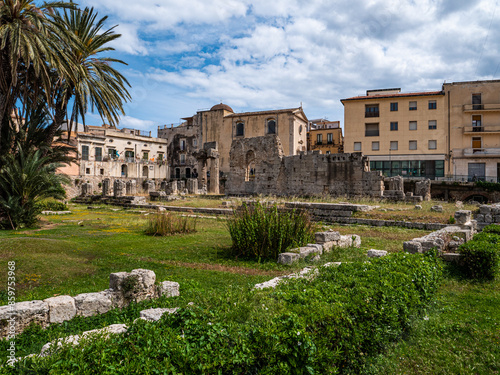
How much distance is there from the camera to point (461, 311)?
502cm

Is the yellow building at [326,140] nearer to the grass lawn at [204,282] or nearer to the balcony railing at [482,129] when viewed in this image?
the balcony railing at [482,129]

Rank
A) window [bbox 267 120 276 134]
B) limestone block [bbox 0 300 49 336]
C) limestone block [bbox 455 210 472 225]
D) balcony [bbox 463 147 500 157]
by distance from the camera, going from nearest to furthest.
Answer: limestone block [bbox 0 300 49 336] → limestone block [bbox 455 210 472 225] → balcony [bbox 463 147 500 157] → window [bbox 267 120 276 134]

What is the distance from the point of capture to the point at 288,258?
761cm

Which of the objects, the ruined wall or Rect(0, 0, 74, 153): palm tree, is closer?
Rect(0, 0, 74, 153): palm tree

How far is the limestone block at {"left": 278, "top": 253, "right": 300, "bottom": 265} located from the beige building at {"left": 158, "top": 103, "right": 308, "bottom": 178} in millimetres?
40278

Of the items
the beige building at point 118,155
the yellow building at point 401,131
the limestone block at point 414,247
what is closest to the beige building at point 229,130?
the beige building at point 118,155

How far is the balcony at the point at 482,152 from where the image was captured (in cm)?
3697

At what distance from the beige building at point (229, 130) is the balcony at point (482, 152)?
66.6ft

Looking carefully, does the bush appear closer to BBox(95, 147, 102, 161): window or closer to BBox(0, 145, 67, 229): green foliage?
BBox(0, 145, 67, 229): green foliage

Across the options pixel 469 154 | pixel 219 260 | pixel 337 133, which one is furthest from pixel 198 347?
pixel 337 133

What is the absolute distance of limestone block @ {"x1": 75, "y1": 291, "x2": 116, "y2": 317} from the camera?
4.56 m

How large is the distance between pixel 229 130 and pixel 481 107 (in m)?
32.0

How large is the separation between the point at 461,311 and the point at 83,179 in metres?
39.6

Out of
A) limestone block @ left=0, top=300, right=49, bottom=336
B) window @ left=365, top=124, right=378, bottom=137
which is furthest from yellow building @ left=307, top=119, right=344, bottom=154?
limestone block @ left=0, top=300, right=49, bottom=336
